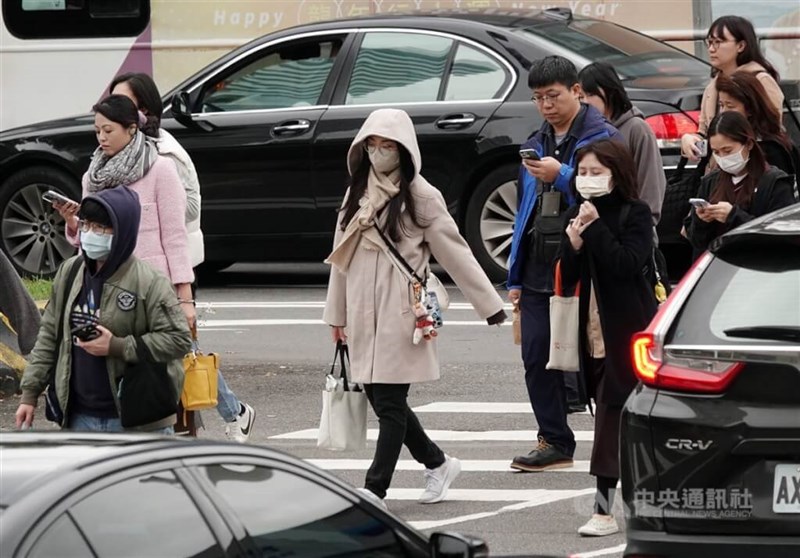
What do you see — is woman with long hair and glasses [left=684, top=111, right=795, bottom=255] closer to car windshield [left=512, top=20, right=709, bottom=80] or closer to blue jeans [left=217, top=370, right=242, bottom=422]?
blue jeans [left=217, top=370, right=242, bottom=422]

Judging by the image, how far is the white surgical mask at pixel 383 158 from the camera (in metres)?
8.02

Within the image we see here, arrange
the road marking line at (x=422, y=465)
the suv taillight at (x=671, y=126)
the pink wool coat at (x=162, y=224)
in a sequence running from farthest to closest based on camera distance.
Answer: the suv taillight at (x=671, y=126), the road marking line at (x=422, y=465), the pink wool coat at (x=162, y=224)

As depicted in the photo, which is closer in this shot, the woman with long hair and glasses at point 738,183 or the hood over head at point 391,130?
the hood over head at point 391,130

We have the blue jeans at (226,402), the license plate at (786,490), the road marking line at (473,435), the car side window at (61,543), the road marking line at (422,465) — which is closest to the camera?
the car side window at (61,543)

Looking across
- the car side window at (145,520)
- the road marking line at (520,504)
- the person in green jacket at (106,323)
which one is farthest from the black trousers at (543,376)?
the car side window at (145,520)

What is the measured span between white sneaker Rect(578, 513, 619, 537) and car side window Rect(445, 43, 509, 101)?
668 cm

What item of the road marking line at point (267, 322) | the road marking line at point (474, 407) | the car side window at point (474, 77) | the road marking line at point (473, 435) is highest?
the car side window at point (474, 77)

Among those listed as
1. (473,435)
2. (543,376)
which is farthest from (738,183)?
(473,435)

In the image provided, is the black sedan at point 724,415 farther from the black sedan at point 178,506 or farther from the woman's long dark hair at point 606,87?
the woman's long dark hair at point 606,87

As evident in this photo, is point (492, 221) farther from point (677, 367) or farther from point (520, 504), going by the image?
point (677, 367)

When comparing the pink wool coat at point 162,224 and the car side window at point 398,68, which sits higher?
the pink wool coat at point 162,224

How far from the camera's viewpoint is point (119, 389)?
683 cm

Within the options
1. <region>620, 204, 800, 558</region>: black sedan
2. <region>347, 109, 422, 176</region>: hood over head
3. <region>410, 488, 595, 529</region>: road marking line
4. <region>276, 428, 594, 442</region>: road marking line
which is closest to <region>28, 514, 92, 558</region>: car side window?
<region>620, 204, 800, 558</region>: black sedan

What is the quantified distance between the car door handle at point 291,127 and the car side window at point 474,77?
109 cm
